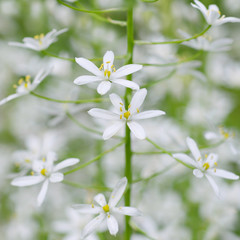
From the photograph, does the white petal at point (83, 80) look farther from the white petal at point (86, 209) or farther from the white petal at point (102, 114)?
the white petal at point (86, 209)

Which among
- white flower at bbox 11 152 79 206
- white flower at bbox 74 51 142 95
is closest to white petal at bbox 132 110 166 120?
white flower at bbox 74 51 142 95

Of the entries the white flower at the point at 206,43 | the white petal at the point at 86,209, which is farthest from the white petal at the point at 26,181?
the white flower at the point at 206,43

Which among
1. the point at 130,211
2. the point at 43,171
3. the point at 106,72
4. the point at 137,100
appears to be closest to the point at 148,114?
the point at 137,100

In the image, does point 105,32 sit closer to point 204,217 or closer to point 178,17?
point 178,17

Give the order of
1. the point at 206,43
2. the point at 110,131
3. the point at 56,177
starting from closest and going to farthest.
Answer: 1. the point at 110,131
2. the point at 56,177
3. the point at 206,43

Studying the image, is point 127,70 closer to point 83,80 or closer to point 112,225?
point 83,80
